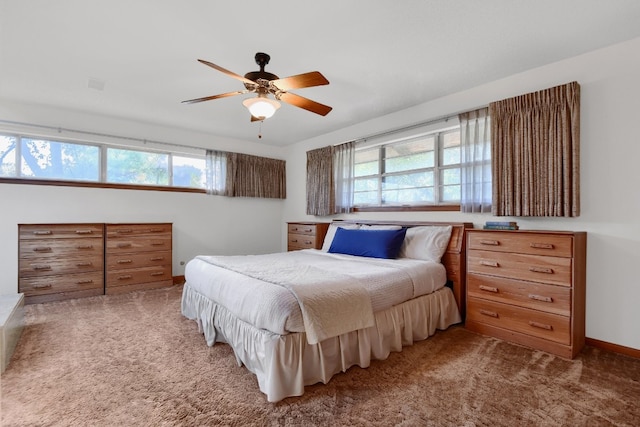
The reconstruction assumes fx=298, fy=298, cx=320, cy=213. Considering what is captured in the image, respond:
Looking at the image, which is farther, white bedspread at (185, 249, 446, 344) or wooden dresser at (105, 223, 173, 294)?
wooden dresser at (105, 223, 173, 294)

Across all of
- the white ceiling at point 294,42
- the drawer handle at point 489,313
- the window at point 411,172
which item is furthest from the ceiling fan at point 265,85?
the drawer handle at point 489,313

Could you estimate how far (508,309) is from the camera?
2.44 metres

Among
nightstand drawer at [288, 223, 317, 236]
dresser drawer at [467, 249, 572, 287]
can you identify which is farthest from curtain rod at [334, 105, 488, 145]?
dresser drawer at [467, 249, 572, 287]

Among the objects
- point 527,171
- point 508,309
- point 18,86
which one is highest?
point 18,86

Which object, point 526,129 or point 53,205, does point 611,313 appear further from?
point 53,205

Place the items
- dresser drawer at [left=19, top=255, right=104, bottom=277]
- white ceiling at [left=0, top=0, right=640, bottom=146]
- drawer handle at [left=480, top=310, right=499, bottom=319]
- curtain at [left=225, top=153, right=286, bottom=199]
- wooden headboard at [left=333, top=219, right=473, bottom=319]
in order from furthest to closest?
curtain at [left=225, top=153, right=286, bottom=199]
dresser drawer at [left=19, top=255, right=104, bottom=277]
wooden headboard at [left=333, top=219, right=473, bottom=319]
drawer handle at [left=480, top=310, right=499, bottom=319]
white ceiling at [left=0, top=0, right=640, bottom=146]

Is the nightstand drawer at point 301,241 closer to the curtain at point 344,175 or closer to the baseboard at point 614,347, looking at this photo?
the curtain at point 344,175

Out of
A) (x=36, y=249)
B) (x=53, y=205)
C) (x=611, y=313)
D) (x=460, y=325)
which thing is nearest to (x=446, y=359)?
(x=460, y=325)

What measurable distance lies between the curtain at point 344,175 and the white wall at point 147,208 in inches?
61.1

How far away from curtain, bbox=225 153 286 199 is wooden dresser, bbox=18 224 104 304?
6.35 feet

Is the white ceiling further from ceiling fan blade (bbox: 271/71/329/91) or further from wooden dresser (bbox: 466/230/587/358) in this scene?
wooden dresser (bbox: 466/230/587/358)

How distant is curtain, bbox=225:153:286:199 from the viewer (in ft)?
16.2

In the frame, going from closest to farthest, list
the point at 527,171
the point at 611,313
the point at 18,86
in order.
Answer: the point at 611,313 → the point at 527,171 → the point at 18,86

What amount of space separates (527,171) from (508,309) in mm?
1197
